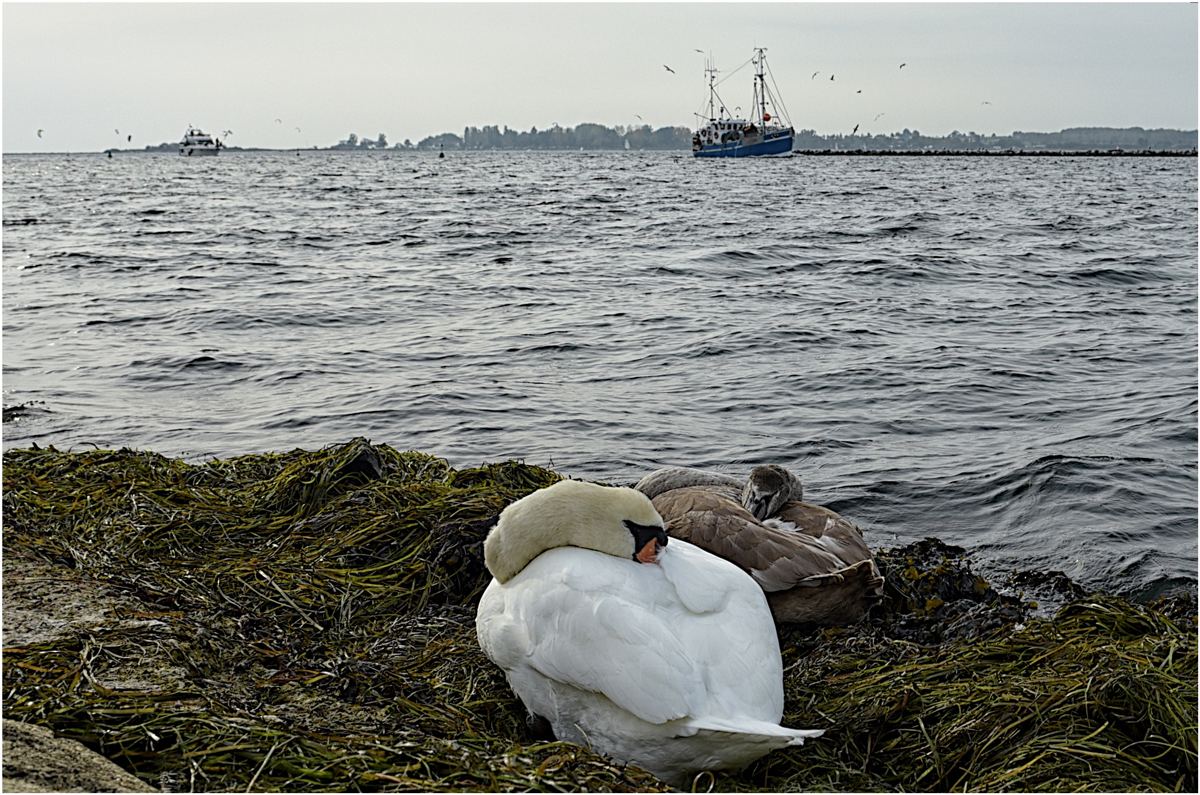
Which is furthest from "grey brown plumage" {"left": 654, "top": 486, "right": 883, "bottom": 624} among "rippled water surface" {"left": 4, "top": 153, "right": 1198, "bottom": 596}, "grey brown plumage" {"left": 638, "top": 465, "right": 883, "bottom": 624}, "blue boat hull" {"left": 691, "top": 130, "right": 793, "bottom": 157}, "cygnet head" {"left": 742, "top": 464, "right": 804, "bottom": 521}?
"blue boat hull" {"left": 691, "top": 130, "right": 793, "bottom": 157}

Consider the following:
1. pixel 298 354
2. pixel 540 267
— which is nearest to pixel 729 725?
pixel 298 354

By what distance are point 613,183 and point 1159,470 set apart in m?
50.7

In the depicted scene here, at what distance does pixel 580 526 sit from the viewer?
382cm

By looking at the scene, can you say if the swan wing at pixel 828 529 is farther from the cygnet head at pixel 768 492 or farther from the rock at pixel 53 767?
the rock at pixel 53 767

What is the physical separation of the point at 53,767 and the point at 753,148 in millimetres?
110624

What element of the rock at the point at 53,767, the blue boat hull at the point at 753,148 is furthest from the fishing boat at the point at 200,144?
the rock at the point at 53,767

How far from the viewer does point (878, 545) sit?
21.6 ft

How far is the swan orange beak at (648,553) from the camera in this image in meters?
3.79

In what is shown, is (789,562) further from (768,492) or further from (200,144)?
(200,144)

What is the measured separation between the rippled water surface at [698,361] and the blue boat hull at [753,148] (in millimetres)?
81784

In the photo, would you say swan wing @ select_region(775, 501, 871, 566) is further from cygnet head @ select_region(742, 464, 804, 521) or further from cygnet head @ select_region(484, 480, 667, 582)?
cygnet head @ select_region(484, 480, 667, 582)

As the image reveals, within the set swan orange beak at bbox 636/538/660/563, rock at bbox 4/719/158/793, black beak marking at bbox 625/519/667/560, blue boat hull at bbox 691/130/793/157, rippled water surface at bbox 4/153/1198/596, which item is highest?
blue boat hull at bbox 691/130/793/157

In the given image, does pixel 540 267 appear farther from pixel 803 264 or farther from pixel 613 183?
pixel 613 183

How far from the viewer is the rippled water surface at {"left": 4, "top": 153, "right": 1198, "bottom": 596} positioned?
25.5 ft
